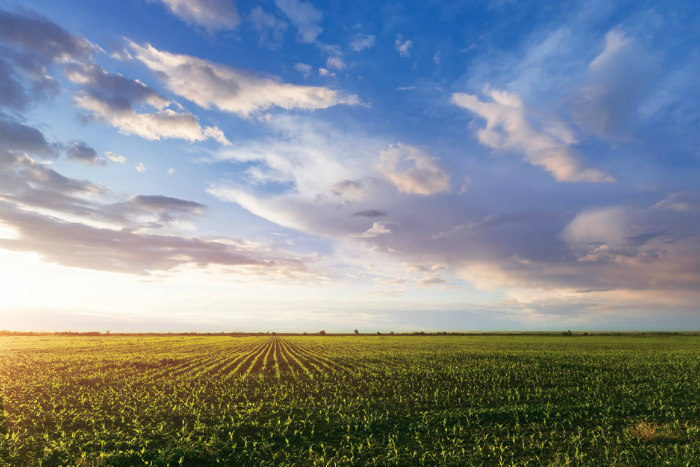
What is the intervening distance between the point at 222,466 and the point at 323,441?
431cm

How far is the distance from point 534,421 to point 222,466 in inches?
598

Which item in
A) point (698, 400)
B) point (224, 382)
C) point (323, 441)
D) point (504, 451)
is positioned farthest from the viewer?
point (224, 382)

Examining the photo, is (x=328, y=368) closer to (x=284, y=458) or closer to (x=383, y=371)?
(x=383, y=371)

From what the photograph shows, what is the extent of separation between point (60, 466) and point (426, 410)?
17.1 meters

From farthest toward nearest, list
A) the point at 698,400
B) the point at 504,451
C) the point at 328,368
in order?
the point at 328,368 → the point at 698,400 → the point at 504,451

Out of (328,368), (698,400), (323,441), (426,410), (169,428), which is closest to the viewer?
(323,441)

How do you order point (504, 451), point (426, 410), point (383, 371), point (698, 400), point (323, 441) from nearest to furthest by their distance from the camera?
point (504, 451) < point (323, 441) < point (426, 410) < point (698, 400) < point (383, 371)

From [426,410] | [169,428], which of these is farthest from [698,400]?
[169,428]

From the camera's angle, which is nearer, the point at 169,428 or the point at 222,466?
the point at 222,466

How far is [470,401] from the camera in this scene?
2395 centimetres

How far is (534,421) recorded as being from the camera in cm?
1931

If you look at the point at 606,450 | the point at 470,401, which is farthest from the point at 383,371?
the point at 606,450

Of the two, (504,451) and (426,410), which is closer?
(504,451)

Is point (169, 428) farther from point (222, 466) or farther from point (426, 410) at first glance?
point (426, 410)
